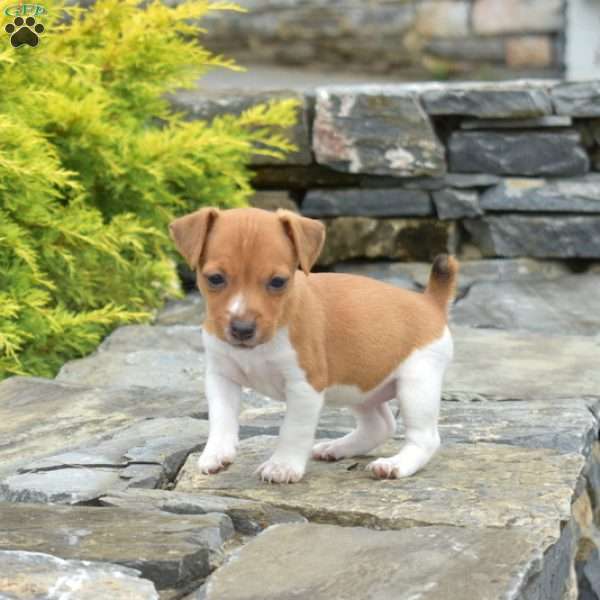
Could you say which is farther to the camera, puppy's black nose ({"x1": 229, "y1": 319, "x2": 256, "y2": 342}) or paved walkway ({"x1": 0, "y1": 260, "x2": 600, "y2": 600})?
puppy's black nose ({"x1": 229, "y1": 319, "x2": 256, "y2": 342})

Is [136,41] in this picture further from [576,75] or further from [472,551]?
[472,551]

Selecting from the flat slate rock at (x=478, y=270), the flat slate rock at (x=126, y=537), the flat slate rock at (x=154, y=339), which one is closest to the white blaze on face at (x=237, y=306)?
the flat slate rock at (x=126, y=537)

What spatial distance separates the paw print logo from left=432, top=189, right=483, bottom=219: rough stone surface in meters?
2.59

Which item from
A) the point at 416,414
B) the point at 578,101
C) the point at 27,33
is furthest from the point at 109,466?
the point at 578,101

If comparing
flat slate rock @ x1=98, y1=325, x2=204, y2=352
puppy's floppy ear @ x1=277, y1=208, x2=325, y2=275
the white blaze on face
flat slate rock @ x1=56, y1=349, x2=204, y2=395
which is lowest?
flat slate rock @ x1=98, y1=325, x2=204, y2=352

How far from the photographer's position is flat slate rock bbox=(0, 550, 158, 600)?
2.44m

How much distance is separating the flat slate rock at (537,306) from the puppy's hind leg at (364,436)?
8.16 ft

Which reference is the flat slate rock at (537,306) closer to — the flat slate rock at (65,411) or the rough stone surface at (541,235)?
the rough stone surface at (541,235)

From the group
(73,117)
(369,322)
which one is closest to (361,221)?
(73,117)

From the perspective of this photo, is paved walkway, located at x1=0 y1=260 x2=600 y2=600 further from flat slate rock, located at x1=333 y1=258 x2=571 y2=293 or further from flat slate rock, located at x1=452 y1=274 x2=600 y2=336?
flat slate rock, located at x1=333 y1=258 x2=571 y2=293

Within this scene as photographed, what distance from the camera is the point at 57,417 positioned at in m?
4.06

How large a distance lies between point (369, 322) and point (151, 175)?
3.12 metres

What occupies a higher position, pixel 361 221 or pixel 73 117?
pixel 73 117

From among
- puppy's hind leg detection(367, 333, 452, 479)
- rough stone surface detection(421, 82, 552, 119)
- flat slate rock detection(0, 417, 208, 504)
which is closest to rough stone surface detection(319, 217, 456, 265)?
rough stone surface detection(421, 82, 552, 119)
